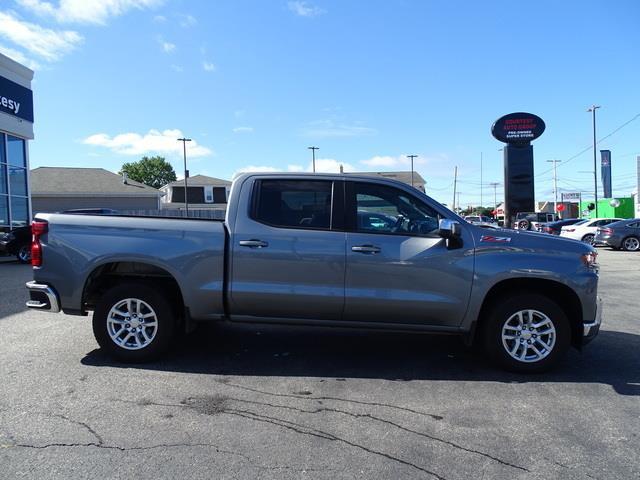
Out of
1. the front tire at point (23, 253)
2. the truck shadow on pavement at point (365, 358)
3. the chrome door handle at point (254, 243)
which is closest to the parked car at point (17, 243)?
the front tire at point (23, 253)

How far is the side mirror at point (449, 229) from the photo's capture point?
472cm

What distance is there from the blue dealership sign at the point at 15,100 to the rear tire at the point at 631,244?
27.2m

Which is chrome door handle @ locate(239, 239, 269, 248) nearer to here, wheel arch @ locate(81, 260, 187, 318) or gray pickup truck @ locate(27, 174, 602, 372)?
gray pickup truck @ locate(27, 174, 602, 372)

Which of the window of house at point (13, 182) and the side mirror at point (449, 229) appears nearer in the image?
the side mirror at point (449, 229)

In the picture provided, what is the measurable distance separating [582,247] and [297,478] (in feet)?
12.0

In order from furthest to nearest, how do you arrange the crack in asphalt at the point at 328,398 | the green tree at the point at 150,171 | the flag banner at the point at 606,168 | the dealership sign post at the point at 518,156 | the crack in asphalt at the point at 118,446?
the green tree at the point at 150,171 < the flag banner at the point at 606,168 < the dealership sign post at the point at 518,156 < the crack in asphalt at the point at 328,398 < the crack in asphalt at the point at 118,446

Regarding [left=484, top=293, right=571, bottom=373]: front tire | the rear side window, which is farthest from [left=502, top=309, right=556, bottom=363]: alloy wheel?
the rear side window

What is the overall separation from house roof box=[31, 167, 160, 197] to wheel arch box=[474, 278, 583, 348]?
129 feet

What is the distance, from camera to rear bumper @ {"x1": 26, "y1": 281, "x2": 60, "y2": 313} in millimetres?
5211

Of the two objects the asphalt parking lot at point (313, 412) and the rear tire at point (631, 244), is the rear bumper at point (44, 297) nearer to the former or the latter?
the asphalt parking lot at point (313, 412)

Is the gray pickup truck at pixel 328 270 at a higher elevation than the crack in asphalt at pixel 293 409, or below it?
higher

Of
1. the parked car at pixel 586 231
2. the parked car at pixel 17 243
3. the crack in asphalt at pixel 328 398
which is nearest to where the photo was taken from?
the crack in asphalt at pixel 328 398

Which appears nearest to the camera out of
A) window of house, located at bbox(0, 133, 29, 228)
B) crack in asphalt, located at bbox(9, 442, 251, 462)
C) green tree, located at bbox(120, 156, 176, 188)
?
crack in asphalt, located at bbox(9, 442, 251, 462)

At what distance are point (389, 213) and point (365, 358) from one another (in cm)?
161
